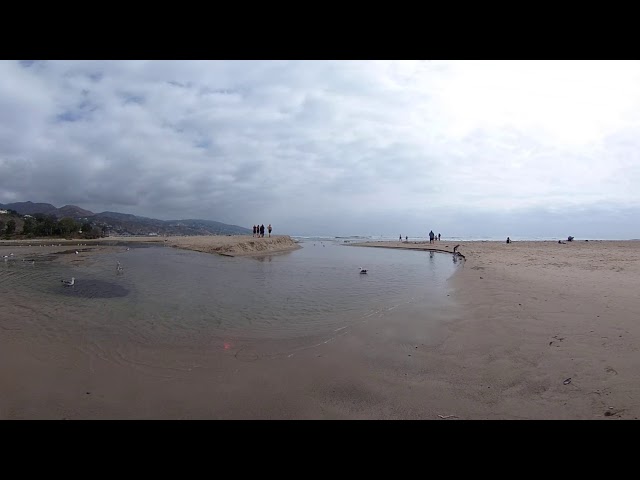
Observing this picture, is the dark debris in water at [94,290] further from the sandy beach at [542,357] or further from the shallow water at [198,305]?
the sandy beach at [542,357]

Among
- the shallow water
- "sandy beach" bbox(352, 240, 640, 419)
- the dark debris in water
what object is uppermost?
"sandy beach" bbox(352, 240, 640, 419)

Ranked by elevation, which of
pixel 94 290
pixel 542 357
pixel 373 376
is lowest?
pixel 94 290

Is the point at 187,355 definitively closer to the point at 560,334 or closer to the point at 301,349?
the point at 301,349

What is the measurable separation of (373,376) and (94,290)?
37.7 ft

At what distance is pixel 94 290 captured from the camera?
1112 cm

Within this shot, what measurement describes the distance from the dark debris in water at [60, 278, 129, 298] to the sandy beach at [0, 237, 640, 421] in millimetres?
2979

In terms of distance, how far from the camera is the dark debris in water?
10305 mm

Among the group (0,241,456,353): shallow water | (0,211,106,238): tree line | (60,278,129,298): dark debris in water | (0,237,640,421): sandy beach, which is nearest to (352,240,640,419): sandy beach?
(0,237,640,421): sandy beach

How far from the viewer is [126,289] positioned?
37.1 feet

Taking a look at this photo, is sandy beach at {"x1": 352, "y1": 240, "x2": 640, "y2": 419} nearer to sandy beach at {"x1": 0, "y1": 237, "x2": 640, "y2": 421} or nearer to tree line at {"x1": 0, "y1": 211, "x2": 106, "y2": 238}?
sandy beach at {"x1": 0, "y1": 237, "x2": 640, "y2": 421}

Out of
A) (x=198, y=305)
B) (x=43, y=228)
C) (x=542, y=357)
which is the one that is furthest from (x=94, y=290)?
(x=43, y=228)

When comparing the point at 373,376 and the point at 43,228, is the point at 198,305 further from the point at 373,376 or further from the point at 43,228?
the point at 43,228

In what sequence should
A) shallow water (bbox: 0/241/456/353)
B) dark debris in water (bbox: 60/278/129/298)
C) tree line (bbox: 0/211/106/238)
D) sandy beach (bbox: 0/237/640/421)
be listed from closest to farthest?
sandy beach (bbox: 0/237/640/421) → shallow water (bbox: 0/241/456/353) → dark debris in water (bbox: 60/278/129/298) → tree line (bbox: 0/211/106/238)
